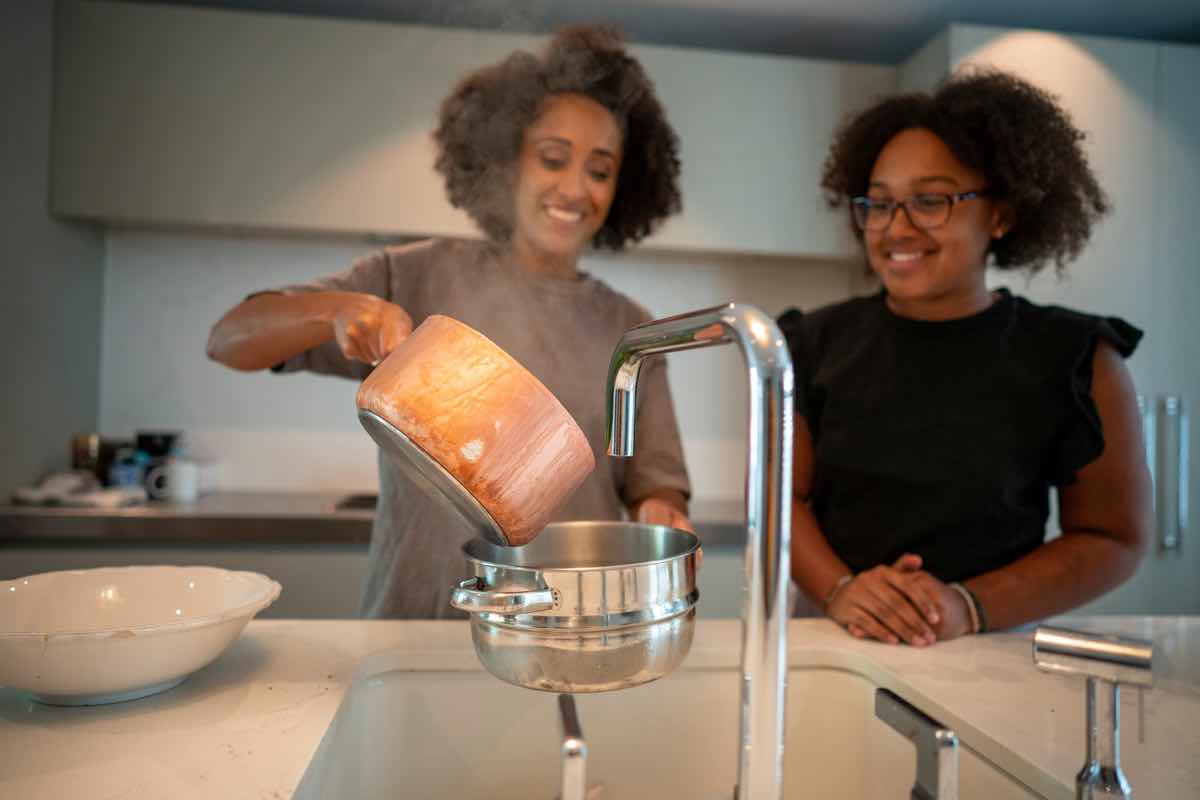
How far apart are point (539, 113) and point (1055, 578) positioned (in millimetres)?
934

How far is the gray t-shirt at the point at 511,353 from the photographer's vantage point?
1.14 metres

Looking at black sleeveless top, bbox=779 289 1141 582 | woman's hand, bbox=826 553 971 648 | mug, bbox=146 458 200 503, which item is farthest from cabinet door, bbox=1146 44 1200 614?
mug, bbox=146 458 200 503

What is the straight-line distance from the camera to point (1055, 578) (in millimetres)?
1043

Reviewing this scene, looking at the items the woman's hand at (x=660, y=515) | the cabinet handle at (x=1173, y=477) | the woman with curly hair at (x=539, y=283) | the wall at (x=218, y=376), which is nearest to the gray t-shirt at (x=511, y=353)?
the woman with curly hair at (x=539, y=283)

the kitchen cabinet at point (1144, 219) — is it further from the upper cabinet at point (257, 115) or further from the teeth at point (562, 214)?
the teeth at point (562, 214)

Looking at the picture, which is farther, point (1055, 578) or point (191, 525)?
point (191, 525)

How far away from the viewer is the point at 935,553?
1143mm

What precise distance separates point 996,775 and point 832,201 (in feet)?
3.22

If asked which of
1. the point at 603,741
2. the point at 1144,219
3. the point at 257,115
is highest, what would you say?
the point at 257,115

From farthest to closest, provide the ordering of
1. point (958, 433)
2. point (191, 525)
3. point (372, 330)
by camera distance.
Result: point (191, 525) < point (958, 433) < point (372, 330)

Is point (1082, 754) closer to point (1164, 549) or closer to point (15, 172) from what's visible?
point (1164, 549)

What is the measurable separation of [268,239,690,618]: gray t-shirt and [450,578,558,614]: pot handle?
60 cm

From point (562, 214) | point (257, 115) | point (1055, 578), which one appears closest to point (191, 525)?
point (257, 115)

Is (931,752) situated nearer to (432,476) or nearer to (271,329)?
(432,476)
